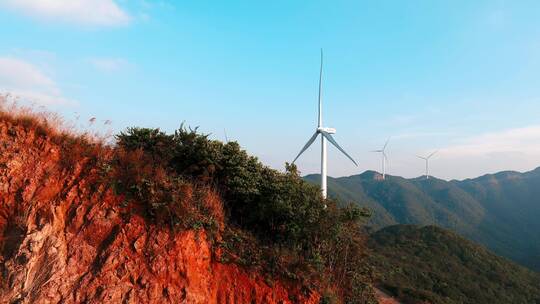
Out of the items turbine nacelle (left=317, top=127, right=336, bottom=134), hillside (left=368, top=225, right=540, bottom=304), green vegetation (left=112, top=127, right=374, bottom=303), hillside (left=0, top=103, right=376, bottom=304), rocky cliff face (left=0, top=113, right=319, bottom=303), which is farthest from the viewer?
hillside (left=368, top=225, right=540, bottom=304)

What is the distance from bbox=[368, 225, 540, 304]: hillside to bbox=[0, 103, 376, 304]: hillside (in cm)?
Result: 3251

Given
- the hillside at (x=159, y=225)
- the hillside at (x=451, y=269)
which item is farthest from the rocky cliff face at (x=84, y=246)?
the hillside at (x=451, y=269)

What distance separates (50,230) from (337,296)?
9967 millimetres

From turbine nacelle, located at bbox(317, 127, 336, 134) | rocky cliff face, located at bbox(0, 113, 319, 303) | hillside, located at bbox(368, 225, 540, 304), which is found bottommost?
hillside, located at bbox(368, 225, 540, 304)

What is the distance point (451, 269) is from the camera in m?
64.6

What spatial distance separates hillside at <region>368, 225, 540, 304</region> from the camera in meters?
51.6

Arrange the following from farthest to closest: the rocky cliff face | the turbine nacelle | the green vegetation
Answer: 1. the turbine nacelle
2. the green vegetation
3. the rocky cliff face

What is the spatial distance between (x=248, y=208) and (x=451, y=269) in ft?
208

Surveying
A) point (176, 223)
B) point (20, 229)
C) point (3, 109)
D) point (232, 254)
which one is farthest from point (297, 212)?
point (3, 109)

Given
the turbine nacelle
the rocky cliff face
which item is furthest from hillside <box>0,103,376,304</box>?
the turbine nacelle

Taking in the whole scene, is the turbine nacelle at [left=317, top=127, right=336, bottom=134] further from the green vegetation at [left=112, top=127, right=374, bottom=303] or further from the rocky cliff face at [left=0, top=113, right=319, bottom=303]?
the rocky cliff face at [left=0, top=113, right=319, bottom=303]

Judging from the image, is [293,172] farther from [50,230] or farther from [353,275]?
[50,230]

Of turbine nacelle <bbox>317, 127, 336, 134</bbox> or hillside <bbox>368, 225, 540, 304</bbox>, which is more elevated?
turbine nacelle <bbox>317, 127, 336, 134</bbox>

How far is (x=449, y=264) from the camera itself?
67.0m
